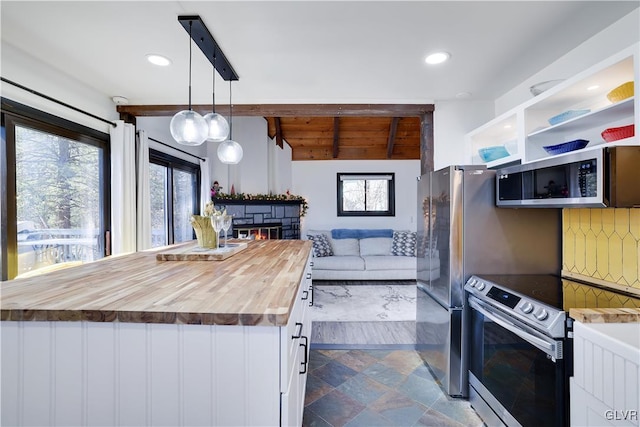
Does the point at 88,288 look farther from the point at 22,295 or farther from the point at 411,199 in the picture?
the point at 411,199

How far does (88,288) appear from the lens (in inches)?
44.7

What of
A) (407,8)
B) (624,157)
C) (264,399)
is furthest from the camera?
(407,8)

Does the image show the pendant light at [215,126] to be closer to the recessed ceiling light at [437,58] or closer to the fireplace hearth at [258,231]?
the recessed ceiling light at [437,58]

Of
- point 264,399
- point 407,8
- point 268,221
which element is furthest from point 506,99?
point 268,221

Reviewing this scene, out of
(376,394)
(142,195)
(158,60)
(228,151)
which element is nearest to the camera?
(376,394)

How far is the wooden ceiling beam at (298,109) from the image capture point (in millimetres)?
2898

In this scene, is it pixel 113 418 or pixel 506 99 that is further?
pixel 506 99

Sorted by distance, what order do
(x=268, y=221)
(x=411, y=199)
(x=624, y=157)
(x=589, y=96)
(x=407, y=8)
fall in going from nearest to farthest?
1. (x=624, y=157)
2. (x=407, y=8)
3. (x=589, y=96)
4. (x=268, y=221)
5. (x=411, y=199)

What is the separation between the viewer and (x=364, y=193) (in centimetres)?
596

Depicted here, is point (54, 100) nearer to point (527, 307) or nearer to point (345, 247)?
point (527, 307)

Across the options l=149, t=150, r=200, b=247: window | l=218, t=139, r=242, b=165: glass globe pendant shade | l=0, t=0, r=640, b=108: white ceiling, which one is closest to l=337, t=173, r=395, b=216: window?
l=149, t=150, r=200, b=247: window

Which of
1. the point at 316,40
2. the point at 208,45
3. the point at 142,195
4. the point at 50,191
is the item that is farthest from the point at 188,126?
the point at 142,195

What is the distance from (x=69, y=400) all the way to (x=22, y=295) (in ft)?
1.35

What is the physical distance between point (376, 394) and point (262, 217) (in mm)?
3771
